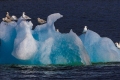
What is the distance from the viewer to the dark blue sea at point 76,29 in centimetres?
4728

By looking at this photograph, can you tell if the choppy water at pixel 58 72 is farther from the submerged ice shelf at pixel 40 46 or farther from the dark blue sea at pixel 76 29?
the submerged ice shelf at pixel 40 46

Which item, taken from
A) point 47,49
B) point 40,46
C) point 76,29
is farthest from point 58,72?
point 76,29

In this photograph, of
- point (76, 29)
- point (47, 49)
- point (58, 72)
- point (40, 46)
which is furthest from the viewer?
Answer: point (76, 29)

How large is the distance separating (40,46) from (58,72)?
6.45ft

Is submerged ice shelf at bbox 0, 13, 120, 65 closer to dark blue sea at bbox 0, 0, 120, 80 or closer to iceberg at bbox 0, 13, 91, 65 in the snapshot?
iceberg at bbox 0, 13, 91, 65

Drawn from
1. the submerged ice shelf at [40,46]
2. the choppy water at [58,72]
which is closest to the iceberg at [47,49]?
the submerged ice shelf at [40,46]

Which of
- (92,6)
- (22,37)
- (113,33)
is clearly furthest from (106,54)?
(92,6)

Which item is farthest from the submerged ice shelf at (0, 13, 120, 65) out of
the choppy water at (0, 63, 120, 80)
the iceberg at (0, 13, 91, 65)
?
the choppy water at (0, 63, 120, 80)

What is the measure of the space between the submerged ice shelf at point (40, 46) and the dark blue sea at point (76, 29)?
473mm

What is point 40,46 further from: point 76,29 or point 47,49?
point 76,29

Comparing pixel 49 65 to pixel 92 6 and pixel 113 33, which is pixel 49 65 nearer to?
pixel 113 33

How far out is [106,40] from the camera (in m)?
51.8

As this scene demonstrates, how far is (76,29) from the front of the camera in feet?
269

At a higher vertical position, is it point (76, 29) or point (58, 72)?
point (76, 29)
